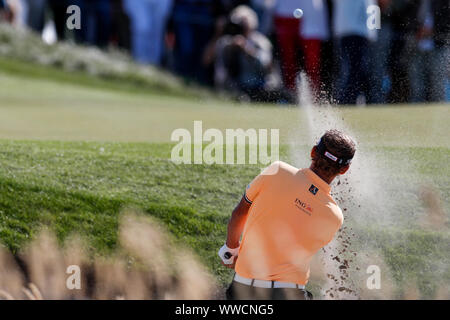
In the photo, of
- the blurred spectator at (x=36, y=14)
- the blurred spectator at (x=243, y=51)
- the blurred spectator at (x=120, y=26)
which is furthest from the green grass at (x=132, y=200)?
the blurred spectator at (x=36, y=14)

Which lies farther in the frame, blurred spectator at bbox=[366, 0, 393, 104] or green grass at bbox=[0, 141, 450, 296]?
blurred spectator at bbox=[366, 0, 393, 104]

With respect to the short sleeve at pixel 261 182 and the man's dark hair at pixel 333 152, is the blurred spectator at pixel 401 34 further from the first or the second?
the short sleeve at pixel 261 182

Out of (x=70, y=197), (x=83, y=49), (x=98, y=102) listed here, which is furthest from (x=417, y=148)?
(x=83, y=49)

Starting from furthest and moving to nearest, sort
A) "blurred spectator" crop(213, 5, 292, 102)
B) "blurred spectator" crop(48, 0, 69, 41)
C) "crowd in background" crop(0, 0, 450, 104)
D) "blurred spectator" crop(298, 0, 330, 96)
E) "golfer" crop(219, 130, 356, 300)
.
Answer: "blurred spectator" crop(48, 0, 69, 41) → "blurred spectator" crop(298, 0, 330, 96) → "blurred spectator" crop(213, 5, 292, 102) → "crowd in background" crop(0, 0, 450, 104) → "golfer" crop(219, 130, 356, 300)

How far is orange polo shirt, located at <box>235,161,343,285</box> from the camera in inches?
158

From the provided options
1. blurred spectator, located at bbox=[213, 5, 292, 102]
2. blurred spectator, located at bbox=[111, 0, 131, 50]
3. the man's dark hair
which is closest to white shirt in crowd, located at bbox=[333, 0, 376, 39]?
blurred spectator, located at bbox=[213, 5, 292, 102]

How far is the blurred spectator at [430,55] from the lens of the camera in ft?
28.6

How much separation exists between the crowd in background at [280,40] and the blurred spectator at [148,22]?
20 millimetres

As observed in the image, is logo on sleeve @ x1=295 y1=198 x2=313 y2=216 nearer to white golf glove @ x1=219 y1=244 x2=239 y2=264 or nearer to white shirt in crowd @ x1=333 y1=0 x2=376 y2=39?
white golf glove @ x1=219 y1=244 x2=239 y2=264

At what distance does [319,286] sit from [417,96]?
4.47m

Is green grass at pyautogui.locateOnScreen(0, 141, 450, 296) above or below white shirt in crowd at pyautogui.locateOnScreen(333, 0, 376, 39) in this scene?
below

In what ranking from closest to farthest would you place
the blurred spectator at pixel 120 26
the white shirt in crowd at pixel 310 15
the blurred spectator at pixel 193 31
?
the white shirt in crowd at pixel 310 15, the blurred spectator at pixel 120 26, the blurred spectator at pixel 193 31

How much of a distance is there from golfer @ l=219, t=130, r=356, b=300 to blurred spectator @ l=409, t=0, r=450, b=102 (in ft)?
11.7

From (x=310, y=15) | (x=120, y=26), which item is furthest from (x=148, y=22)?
(x=310, y=15)
